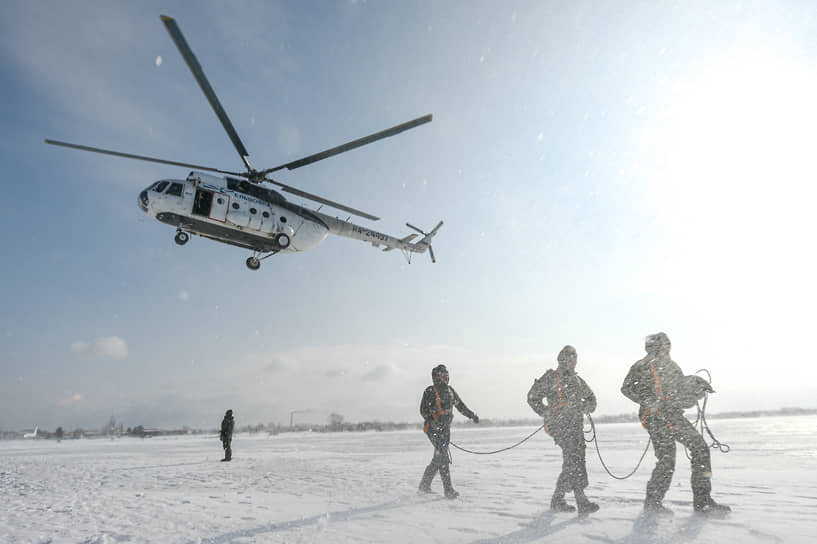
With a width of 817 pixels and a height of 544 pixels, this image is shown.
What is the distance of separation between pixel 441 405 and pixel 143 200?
1026cm

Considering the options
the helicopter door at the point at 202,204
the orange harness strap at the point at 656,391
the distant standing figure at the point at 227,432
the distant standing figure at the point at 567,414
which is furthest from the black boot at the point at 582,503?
the distant standing figure at the point at 227,432

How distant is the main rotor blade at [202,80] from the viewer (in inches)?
352

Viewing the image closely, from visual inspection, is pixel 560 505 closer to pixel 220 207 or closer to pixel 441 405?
pixel 441 405

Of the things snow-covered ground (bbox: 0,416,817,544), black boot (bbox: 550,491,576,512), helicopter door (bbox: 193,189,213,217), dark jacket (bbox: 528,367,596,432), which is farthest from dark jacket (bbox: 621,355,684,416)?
helicopter door (bbox: 193,189,213,217)

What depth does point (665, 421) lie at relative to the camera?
16.2 feet

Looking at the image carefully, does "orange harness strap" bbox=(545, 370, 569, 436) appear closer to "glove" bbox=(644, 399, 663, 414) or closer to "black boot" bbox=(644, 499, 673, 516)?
"glove" bbox=(644, 399, 663, 414)

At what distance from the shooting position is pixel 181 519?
496 centimetres

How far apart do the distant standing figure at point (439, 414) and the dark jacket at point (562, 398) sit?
136 cm

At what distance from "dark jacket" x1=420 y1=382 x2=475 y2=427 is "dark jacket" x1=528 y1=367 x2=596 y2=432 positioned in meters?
1.45

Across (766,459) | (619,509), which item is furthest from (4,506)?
(766,459)

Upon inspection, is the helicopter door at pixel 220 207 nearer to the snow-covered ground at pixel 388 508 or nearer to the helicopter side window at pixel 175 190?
the helicopter side window at pixel 175 190

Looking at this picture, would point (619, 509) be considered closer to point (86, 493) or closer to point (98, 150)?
point (86, 493)

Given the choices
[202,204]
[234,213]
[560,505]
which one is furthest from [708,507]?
[202,204]

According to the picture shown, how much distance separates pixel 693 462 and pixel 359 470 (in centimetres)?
720
